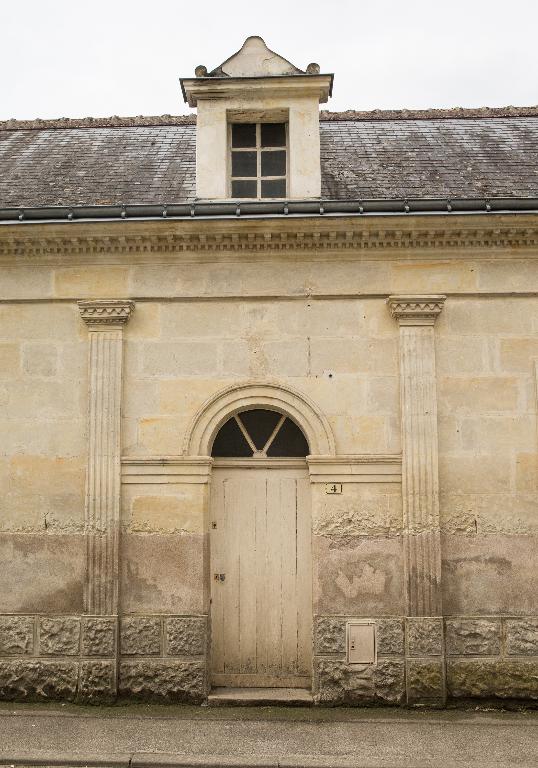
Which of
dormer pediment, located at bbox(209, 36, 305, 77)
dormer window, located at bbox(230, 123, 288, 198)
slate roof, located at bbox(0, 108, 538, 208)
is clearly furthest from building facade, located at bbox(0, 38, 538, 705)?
dormer pediment, located at bbox(209, 36, 305, 77)

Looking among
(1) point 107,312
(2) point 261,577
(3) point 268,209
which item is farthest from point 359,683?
(3) point 268,209

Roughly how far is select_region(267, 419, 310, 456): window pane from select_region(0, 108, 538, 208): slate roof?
2730 millimetres

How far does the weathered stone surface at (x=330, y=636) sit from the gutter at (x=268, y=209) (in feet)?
13.6

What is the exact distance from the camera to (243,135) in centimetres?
933

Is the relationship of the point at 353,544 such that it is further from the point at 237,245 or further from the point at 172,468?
the point at 237,245

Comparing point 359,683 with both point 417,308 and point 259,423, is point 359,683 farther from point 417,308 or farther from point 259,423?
point 417,308

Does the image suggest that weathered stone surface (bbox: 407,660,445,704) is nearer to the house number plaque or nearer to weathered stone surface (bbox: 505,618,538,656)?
weathered stone surface (bbox: 505,618,538,656)

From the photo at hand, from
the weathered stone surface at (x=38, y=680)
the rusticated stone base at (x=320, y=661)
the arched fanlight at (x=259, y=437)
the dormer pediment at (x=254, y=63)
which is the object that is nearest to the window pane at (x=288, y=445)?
the arched fanlight at (x=259, y=437)

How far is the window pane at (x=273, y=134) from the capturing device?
931 centimetres

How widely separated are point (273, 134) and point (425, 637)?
19.0 feet

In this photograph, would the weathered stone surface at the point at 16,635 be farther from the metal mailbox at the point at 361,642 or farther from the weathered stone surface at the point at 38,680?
the metal mailbox at the point at 361,642

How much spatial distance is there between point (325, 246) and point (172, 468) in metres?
2.84

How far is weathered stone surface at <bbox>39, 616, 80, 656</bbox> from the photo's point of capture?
317 inches

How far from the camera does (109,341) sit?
8461mm
